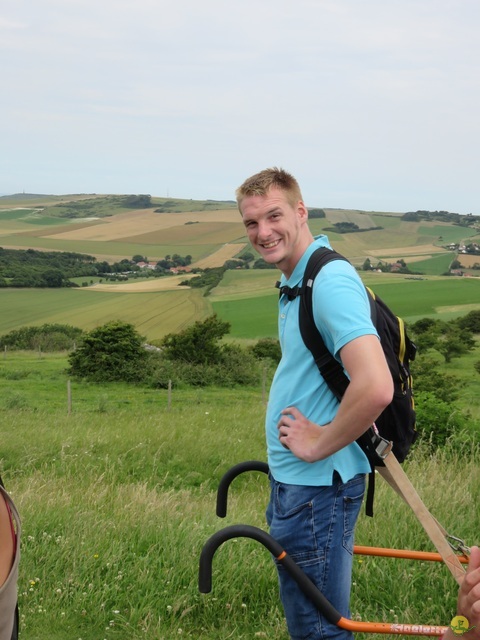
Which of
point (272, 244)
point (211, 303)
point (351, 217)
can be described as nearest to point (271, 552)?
point (272, 244)

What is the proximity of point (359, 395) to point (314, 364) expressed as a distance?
0.99 feet

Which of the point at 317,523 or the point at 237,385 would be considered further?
the point at 237,385

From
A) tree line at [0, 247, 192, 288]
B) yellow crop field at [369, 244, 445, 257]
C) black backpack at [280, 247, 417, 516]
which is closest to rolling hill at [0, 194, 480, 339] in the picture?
yellow crop field at [369, 244, 445, 257]

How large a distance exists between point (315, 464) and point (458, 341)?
121ft

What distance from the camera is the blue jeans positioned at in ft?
8.31

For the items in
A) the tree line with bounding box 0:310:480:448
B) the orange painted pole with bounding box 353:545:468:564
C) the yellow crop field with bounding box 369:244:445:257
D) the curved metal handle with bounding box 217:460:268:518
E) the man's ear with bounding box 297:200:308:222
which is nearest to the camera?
the man's ear with bounding box 297:200:308:222

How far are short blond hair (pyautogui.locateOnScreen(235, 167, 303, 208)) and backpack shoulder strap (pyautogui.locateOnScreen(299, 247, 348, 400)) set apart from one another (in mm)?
342

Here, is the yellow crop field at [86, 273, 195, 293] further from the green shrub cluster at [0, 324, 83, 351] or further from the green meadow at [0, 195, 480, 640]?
the green meadow at [0, 195, 480, 640]

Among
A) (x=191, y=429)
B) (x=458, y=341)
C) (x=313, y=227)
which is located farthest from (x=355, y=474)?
(x=313, y=227)

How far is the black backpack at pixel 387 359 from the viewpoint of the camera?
242 centimetres

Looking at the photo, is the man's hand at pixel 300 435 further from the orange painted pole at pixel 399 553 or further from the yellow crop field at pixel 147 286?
the yellow crop field at pixel 147 286

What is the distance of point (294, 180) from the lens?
8.80 feet

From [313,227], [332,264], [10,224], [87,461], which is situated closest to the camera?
[332,264]

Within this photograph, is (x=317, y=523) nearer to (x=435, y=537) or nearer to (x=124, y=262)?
(x=435, y=537)
